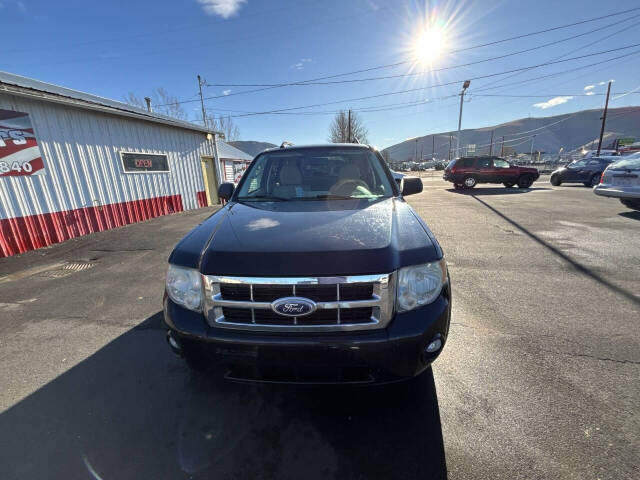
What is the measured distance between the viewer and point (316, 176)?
294 cm

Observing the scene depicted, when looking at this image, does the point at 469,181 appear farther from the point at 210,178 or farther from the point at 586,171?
the point at 210,178

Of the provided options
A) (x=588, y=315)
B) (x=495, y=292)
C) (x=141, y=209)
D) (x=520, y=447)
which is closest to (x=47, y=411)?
(x=520, y=447)

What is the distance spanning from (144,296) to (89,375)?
1.59 meters

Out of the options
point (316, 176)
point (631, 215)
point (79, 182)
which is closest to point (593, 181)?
point (631, 215)

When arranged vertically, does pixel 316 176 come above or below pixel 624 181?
above

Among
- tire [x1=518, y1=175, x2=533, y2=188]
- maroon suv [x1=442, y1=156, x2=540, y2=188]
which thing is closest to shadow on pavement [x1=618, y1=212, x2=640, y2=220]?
maroon suv [x1=442, y1=156, x2=540, y2=188]

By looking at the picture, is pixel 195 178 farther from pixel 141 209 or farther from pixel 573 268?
pixel 573 268

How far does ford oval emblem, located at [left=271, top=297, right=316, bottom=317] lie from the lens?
151 cm

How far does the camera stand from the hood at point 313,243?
153cm

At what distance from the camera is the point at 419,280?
1.63 metres

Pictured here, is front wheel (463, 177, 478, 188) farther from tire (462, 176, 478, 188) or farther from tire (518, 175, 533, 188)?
tire (518, 175, 533, 188)

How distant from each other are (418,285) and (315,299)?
62 cm

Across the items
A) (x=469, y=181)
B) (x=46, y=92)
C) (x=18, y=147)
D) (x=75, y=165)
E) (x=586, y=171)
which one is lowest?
(x=469, y=181)

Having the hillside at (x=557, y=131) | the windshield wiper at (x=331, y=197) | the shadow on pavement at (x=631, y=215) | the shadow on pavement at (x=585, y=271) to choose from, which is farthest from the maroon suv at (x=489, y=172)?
the hillside at (x=557, y=131)
